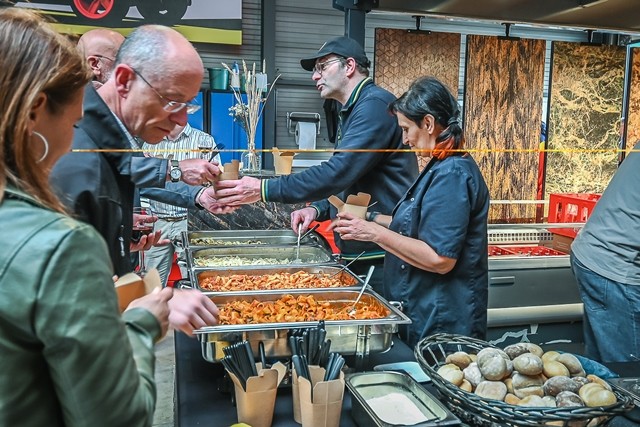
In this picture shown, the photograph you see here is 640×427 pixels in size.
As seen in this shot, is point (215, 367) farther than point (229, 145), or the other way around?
point (229, 145)

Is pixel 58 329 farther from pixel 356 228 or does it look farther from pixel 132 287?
pixel 356 228

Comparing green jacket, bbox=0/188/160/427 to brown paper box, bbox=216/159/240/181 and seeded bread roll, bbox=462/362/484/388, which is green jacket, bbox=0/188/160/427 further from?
brown paper box, bbox=216/159/240/181

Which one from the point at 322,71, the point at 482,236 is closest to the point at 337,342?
the point at 482,236

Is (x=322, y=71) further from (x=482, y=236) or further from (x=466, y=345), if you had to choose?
(x=466, y=345)

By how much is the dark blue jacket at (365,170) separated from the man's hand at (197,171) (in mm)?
359

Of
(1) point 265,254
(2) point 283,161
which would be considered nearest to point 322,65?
(2) point 283,161

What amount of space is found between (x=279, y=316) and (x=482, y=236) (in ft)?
2.49

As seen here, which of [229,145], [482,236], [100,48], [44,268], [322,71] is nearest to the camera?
[44,268]

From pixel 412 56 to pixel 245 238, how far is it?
2.83 m

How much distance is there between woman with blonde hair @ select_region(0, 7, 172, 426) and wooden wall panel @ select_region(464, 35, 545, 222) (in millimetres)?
4327

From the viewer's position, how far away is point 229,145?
19.5 feet

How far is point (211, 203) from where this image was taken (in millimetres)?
2721

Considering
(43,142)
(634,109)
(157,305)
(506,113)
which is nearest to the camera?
(43,142)

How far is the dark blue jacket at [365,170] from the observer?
97.6 inches
